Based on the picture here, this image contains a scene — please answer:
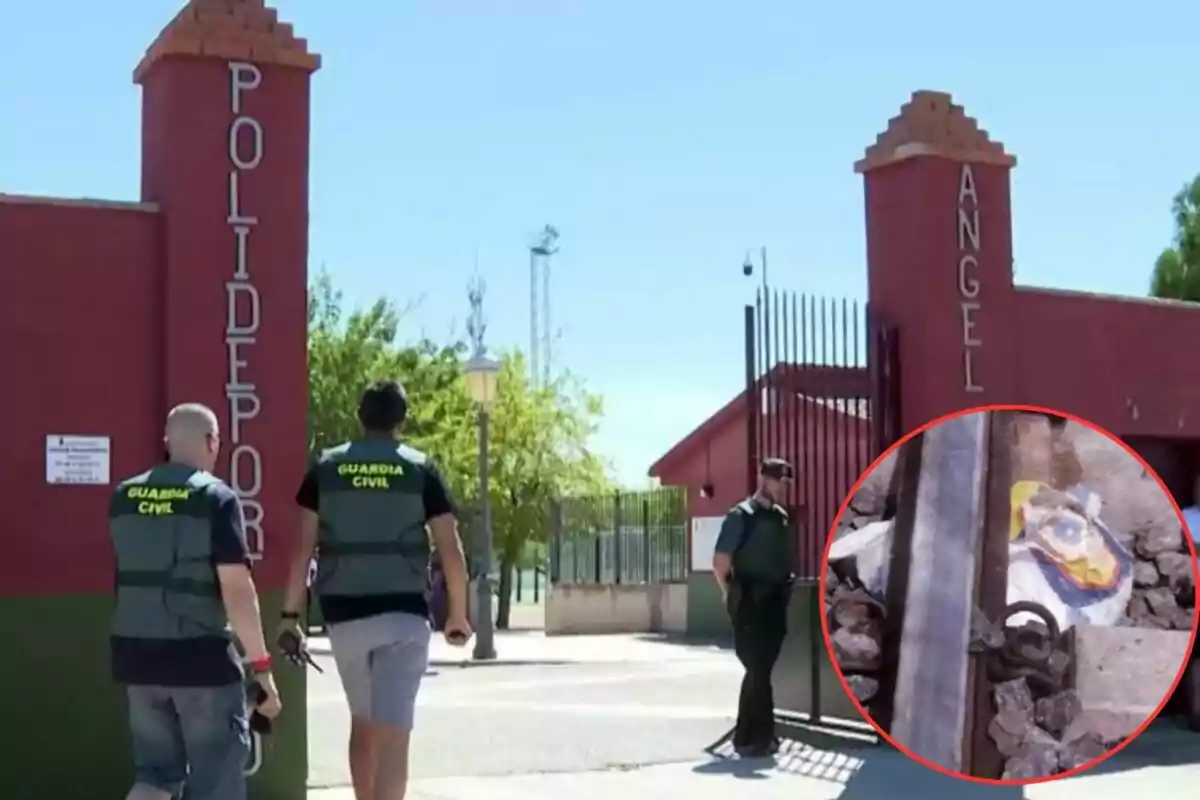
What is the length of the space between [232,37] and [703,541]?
60.4 feet

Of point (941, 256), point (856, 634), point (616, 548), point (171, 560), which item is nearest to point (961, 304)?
point (941, 256)

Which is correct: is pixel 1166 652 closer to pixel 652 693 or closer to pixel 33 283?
pixel 33 283

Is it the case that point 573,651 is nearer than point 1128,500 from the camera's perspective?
No

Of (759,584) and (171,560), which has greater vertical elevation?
(171,560)

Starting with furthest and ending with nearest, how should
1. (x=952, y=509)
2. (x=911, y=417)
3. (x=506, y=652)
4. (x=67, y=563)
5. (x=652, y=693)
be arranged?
(x=506, y=652), (x=652, y=693), (x=911, y=417), (x=67, y=563), (x=952, y=509)

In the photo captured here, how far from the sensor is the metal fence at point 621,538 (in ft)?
85.4

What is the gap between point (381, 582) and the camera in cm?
633

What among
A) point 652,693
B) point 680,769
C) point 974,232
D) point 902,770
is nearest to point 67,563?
point 680,769

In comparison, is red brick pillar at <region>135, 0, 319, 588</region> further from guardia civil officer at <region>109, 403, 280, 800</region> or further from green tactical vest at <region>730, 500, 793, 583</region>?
green tactical vest at <region>730, 500, 793, 583</region>

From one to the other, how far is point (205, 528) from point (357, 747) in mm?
1198

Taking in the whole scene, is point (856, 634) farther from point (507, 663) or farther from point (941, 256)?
point (507, 663)

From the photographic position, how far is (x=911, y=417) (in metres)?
10.2

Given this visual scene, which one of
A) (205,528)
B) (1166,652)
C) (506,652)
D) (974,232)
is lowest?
(506,652)

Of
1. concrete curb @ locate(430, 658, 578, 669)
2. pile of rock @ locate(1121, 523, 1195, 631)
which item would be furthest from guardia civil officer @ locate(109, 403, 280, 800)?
concrete curb @ locate(430, 658, 578, 669)
